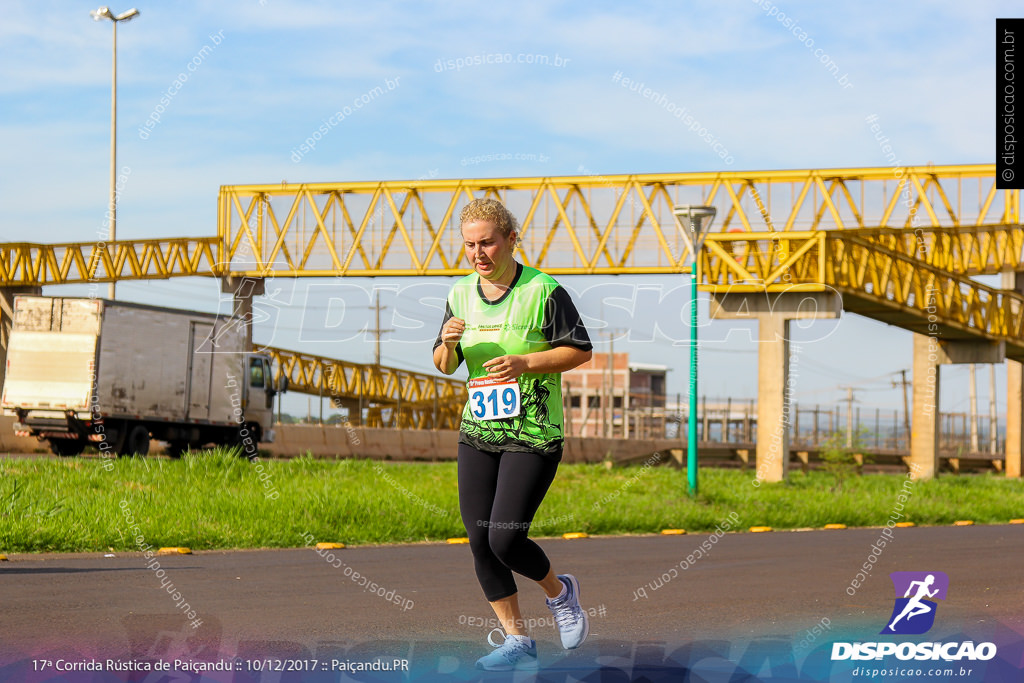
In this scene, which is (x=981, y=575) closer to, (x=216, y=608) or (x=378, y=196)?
(x=216, y=608)

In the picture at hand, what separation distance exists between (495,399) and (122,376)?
25.9m

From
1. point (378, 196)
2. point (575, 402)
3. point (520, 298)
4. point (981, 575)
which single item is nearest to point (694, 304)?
point (981, 575)

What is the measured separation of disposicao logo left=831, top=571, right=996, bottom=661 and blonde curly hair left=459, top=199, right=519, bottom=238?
9.29 ft

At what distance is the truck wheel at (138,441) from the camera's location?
3006 centimetres

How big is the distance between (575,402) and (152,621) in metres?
93.9

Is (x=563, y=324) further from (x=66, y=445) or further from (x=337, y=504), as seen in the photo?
(x=66, y=445)

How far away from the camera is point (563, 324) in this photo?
5.96 metres

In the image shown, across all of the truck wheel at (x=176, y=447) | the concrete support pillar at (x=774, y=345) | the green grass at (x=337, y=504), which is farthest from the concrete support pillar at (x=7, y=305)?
the concrete support pillar at (x=774, y=345)

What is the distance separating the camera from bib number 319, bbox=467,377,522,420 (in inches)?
232

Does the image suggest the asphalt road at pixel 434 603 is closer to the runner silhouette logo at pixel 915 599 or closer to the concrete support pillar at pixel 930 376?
the runner silhouette logo at pixel 915 599

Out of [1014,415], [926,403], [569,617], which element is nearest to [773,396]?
[926,403]

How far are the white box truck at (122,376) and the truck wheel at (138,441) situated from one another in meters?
0.02

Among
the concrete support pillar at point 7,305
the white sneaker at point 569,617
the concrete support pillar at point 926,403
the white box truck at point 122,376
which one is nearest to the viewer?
the white sneaker at point 569,617

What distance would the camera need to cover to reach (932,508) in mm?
21281
